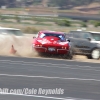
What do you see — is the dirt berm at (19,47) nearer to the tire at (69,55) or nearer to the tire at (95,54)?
the tire at (69,55)

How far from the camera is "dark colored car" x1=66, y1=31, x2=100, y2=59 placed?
992 inches

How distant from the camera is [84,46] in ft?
82.9

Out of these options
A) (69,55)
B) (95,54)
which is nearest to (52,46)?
(69,55)

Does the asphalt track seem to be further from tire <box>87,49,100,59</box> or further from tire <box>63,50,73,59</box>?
tire <box>87,49,100,59</box>

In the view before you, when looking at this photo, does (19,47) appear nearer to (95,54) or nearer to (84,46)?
(84,46)

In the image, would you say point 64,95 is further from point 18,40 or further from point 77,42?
point 18,40

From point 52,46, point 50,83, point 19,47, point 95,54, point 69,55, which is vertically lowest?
point 95,54

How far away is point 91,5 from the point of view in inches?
6855

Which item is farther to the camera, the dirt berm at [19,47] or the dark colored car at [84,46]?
the dark colored car at [84,46]

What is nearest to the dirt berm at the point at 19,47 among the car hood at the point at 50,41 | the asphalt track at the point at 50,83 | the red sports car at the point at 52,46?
the red sports car at the point at 52,46

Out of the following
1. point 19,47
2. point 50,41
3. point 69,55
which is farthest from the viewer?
point 19,47

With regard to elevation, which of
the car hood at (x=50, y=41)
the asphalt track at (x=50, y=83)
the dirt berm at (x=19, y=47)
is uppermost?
the asphalt track at (x=50, y=83)

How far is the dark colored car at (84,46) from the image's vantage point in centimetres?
2519

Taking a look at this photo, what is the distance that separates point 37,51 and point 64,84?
36.8 feet
